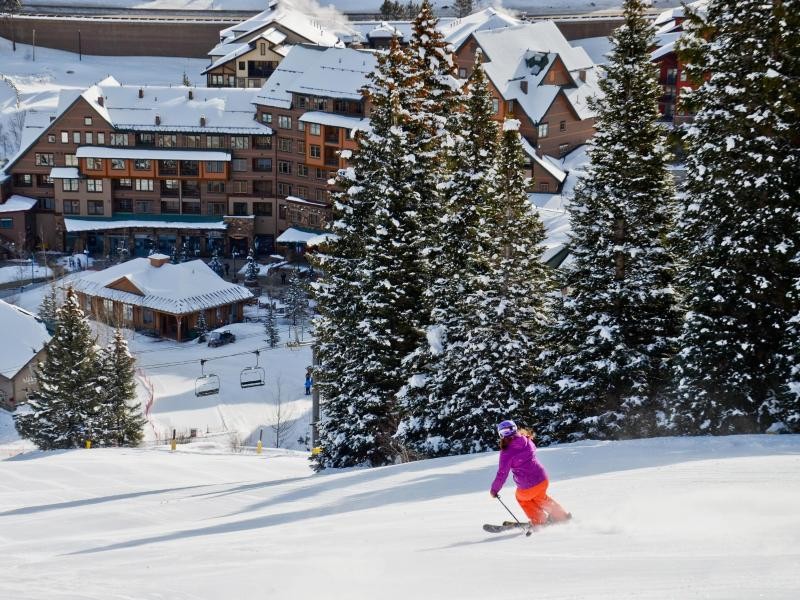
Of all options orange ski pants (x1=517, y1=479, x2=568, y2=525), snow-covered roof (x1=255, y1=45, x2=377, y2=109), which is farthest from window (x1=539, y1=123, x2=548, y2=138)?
orange ski pants (x1=517, y1=479, x2=568, y2=525)

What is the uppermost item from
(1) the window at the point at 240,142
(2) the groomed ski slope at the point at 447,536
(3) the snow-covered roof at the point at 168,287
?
(2) the groomed ski slope at the point at 447,536

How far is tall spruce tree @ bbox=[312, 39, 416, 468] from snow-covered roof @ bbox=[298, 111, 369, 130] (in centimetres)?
3928

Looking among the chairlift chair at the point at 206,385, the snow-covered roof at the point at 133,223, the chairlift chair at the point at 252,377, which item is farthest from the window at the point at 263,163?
the chairlift chair at the point at 206,385

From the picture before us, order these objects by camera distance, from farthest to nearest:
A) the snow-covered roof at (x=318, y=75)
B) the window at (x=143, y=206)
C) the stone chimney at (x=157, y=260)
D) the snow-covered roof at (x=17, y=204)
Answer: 1. the window at (x=143, y=206)
2. the snow-covered roof at (x=17, y=204)
3. the snow-covered roof at (x=318, y=75)
4. the stone chimney at (x=157, y=260)

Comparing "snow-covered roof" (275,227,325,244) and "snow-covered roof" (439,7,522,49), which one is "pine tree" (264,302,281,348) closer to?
"snow-covered roof" (275,227,325,244)

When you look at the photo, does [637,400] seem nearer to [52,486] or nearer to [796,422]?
[796,422]

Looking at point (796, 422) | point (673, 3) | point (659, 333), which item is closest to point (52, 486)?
point (659, 333)

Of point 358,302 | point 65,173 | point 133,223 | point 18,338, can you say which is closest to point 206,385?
point 18,338

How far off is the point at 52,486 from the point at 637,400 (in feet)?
40.3

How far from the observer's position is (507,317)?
73.6 ft

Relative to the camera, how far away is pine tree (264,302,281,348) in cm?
4938

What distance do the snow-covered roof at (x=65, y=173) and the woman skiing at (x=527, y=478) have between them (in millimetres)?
62505

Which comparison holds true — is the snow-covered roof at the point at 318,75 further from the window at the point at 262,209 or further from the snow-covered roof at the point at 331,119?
the window at the point at 262,209

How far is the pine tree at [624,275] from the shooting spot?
2106 cm
